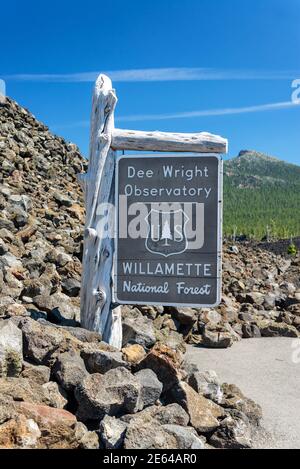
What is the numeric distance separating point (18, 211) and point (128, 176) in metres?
5.50

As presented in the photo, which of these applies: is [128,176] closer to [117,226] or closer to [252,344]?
[117,226]

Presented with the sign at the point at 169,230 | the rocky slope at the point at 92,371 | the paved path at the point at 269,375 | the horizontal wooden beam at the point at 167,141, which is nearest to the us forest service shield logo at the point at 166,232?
the sign at the point at 169,230

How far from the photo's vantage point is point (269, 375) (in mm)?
7594

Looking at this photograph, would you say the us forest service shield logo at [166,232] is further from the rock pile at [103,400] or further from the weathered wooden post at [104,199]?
the rock pile at [103,400]

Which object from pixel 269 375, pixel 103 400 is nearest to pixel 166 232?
pixel 103 400

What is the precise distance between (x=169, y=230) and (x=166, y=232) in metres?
0.04

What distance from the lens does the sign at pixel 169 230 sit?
616 cm

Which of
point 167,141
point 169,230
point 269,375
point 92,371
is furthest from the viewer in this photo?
point 269,375

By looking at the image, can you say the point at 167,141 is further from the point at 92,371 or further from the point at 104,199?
the point at 92,371

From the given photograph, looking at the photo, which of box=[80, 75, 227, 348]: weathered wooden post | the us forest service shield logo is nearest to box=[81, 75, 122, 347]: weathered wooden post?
box=[80, 75, 227, 348]: weathered wooden post

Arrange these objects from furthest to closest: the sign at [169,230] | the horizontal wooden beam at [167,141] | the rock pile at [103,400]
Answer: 1. the horizontal wooden beam at [167,141]
2. the sign at [169,230]
3. the rock pile at [103,400]

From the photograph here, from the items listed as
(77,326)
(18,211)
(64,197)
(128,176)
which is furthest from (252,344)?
(64,197)

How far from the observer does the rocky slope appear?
4.07m

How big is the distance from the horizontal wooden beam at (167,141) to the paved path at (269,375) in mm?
3167
